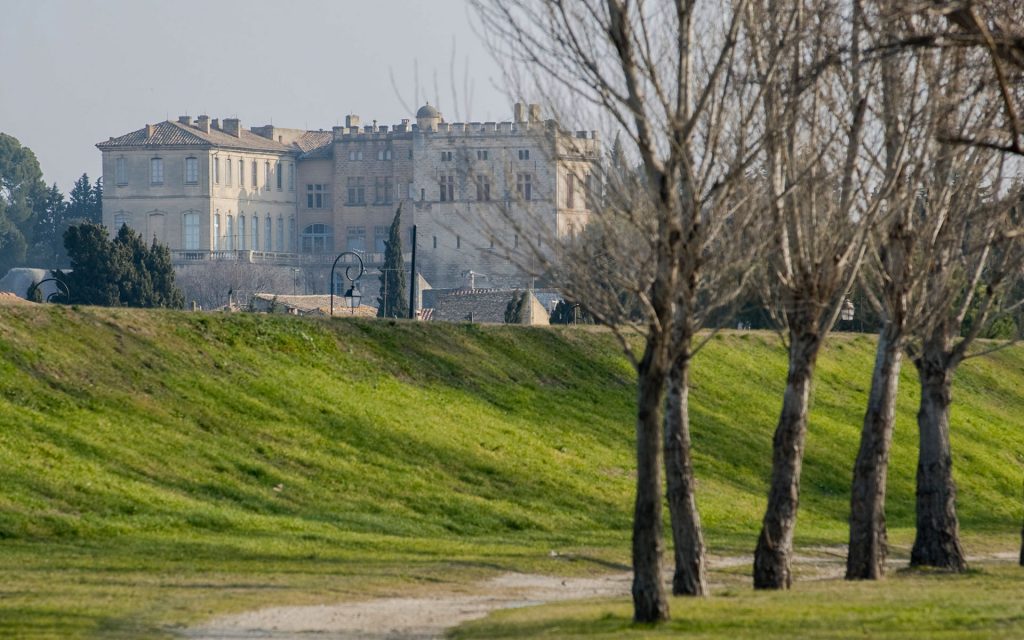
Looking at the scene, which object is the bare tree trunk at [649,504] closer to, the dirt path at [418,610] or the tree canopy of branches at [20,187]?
the dirt path at [418,610]

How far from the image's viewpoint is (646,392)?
54.2 feet

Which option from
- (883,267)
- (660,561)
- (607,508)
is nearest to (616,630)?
(660,561)

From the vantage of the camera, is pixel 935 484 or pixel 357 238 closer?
pixel 935 484

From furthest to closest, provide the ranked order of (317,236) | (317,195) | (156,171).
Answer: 1. (317,236)
2. (317,195)
3. (156,171)

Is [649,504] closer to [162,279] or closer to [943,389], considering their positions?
[943,389]

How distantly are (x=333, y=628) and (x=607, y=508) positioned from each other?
1569cm

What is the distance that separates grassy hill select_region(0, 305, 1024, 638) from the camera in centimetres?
2241

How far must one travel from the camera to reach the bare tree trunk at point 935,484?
24.9 m

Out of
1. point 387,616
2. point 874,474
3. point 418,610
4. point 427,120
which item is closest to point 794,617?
point 387,616

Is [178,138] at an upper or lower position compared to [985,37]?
upper

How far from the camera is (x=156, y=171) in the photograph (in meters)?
184

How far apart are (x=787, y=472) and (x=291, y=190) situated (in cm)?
17541

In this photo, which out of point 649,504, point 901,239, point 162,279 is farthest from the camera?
point 162,279

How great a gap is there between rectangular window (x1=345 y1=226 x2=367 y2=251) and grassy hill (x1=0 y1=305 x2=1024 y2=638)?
145558 mm
